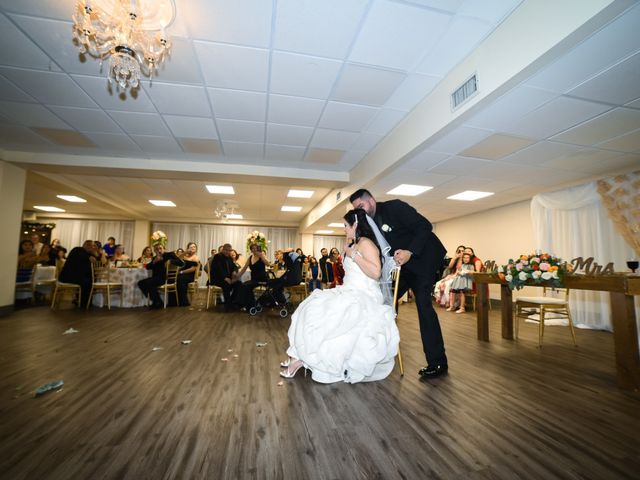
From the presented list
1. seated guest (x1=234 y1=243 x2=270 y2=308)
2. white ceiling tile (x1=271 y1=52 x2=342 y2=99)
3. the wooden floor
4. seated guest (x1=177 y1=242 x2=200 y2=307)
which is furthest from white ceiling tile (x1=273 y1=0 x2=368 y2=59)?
seated guest (x1=177 y1=242 x2=200 y2=307)

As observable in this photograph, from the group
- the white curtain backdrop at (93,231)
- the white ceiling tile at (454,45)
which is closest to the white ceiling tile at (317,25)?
the white ceiling tile at (454,45)

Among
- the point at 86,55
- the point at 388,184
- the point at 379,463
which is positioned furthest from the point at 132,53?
the point at 388,184

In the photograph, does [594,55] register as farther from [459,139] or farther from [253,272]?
[253,272]

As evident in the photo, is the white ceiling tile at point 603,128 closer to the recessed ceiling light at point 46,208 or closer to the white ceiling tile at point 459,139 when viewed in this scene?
the white ceiling tile at point 459,139

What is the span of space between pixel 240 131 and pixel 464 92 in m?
3.10

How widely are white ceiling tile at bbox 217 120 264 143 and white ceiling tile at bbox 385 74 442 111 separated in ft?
6.26

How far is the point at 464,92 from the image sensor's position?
2949 mm

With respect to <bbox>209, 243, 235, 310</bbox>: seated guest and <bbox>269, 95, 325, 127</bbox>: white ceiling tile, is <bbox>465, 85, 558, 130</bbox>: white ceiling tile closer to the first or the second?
<bbox>269, 95, 325, 127</bbox>: white ceiling tile

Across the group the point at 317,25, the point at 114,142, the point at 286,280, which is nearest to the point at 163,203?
the point at 114,142

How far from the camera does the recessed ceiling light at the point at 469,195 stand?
6.63 metres

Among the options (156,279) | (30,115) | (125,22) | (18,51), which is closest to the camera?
(125,22)

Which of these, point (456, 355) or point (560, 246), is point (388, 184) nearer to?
point (456, 355)

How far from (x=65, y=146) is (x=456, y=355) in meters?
6.96

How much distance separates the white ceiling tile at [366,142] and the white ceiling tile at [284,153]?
0.93 m
